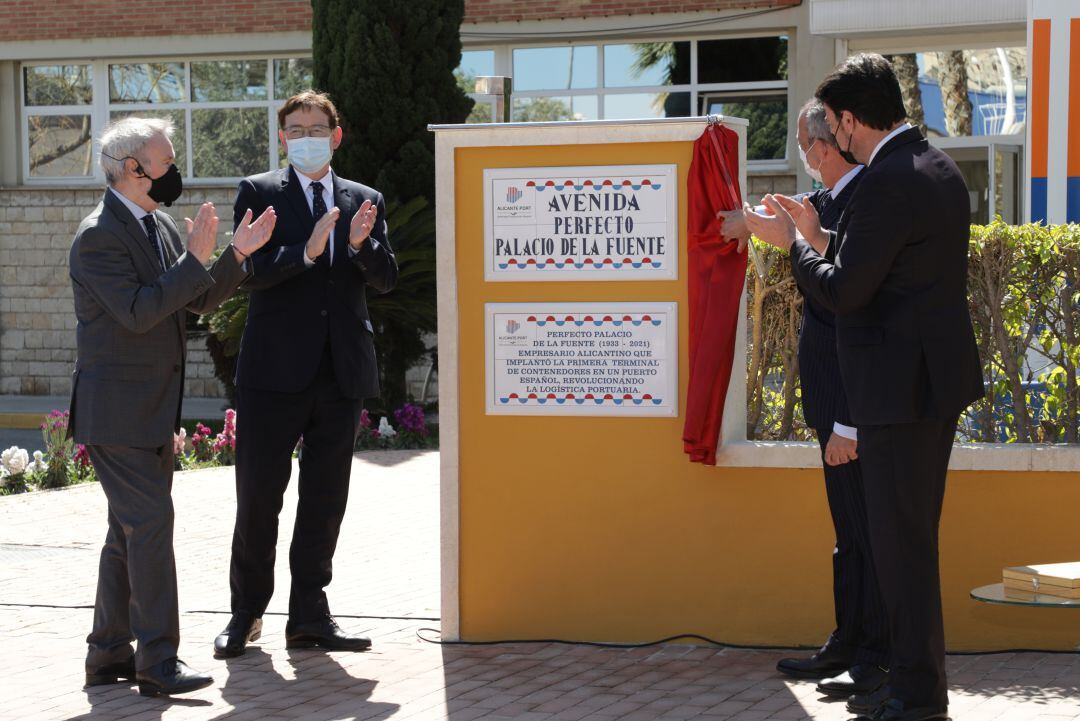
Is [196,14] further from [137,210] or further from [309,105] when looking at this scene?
[137,210]

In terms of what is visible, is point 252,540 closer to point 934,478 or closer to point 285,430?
point 285,430

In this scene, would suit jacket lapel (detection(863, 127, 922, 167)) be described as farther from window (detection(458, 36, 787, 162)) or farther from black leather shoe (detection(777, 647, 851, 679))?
window (detection(458, 36, 787, 162))

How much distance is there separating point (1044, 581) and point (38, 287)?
17969mm

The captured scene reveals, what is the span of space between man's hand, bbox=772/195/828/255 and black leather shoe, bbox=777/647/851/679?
1.48 metres

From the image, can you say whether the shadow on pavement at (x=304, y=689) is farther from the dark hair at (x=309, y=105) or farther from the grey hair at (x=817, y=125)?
the grey hair at (x=817, y=125)

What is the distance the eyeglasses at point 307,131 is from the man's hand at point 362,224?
449 mm

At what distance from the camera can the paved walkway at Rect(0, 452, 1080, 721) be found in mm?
4934

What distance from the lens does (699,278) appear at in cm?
568

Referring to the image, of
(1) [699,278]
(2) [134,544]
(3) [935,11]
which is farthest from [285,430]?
(3) [935,11]

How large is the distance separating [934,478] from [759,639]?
152cm

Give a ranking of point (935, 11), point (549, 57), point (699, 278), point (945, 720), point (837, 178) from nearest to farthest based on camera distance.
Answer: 1. point (945, 720)
2. point (837, 178)
3. point (699, 278)
4. point (935, 11)
5. point (549, 57)

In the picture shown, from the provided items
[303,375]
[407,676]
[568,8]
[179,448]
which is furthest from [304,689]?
[568,8]

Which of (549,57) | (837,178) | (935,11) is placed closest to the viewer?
(837,178)

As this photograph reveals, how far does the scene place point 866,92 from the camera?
453 cm
